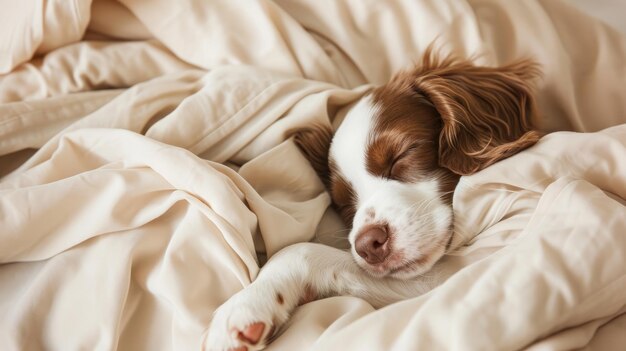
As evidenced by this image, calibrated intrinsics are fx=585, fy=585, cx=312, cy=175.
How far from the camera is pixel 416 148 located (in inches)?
55.8

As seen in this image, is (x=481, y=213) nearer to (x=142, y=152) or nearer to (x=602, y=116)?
(x=602, y=116)

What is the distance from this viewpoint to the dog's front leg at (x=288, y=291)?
1068 mm

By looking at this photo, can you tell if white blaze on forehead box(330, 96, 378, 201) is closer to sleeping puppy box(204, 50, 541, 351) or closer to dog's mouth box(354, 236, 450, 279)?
sleeping puppy box(204, 50, 541, 351)

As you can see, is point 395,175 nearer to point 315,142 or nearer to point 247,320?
point 315,142

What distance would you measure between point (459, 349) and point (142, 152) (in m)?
0.80

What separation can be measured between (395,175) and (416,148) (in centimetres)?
8

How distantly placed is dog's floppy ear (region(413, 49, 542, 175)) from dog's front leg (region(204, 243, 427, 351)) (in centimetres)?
33

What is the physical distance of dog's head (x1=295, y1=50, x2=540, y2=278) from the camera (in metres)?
1.29

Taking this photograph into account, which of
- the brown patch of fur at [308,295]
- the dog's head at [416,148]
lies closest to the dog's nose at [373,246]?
the dog's head at [416,148]

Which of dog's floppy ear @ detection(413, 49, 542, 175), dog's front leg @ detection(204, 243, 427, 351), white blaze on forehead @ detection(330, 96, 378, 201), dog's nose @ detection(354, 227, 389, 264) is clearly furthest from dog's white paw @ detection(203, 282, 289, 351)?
dog's floppy ear @ detection(413, 49, 542, 175)

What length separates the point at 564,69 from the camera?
5.32 ft

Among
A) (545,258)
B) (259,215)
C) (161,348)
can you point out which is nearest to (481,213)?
(545,258)

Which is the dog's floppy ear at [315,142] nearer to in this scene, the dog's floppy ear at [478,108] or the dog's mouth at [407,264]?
the dog's floppy ear at [478,108]

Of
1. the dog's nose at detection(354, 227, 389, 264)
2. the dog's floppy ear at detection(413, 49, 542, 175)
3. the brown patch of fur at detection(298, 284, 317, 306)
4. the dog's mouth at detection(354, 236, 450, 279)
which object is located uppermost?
the dog's floppy ear at detection(413, 49, 542, 175)
